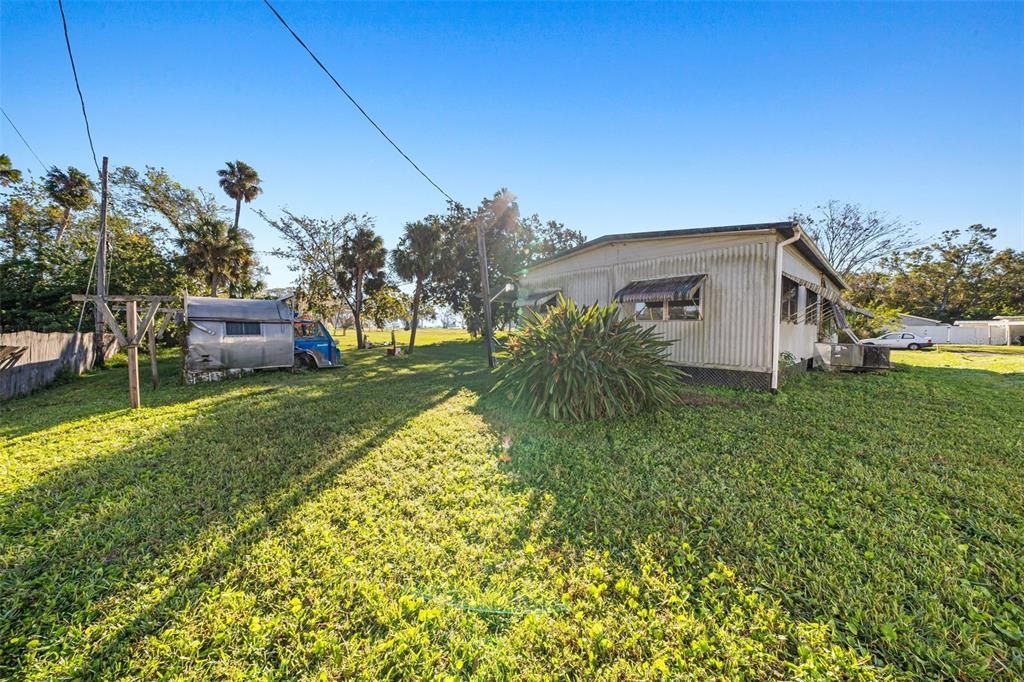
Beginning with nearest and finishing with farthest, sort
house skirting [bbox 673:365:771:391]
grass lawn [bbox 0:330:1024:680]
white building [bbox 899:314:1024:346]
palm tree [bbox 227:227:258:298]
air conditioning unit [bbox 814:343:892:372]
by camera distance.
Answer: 1. grass lawn [bbox 0:330:1024:680]
2. house skirting [bbox 673:365:771:391]
3. air conditioning unit [bbox 814:343:892:372]
4. palm tree [bbox 227:227:258:298]
5. white building [bbox 899:314:1024:346]

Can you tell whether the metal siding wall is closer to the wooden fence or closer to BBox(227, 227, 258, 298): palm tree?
the wooden fence

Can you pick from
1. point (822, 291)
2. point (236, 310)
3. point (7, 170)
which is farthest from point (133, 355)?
point (822, 291)

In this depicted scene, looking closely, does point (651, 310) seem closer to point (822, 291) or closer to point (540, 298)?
point (540, 298)

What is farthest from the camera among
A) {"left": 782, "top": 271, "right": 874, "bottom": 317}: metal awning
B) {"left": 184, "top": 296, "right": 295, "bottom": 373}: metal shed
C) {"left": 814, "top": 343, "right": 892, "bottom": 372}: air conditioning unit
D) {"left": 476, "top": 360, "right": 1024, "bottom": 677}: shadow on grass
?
{"left": 814, "top": 343, "right": 892, "bottom": 372}: air conditioning unit

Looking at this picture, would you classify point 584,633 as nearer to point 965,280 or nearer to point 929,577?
point 929,577

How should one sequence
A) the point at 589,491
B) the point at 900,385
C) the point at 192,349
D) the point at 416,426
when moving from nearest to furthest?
the point at 589,491 < the point at 416,426 < the point at 900,385 < the point at 192,349

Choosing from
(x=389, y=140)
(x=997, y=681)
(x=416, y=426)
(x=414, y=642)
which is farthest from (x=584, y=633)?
(x=389, y=140)

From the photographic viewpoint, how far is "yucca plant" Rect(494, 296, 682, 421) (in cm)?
572

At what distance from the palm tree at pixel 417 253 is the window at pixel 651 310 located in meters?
12.9

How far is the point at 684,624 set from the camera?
198cm

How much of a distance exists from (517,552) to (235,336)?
10609mm

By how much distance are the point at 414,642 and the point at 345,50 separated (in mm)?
8410

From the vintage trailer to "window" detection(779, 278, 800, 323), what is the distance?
1345 cm

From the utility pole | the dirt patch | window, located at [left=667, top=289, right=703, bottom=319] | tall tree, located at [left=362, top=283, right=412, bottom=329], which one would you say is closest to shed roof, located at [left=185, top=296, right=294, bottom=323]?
the utility pole
